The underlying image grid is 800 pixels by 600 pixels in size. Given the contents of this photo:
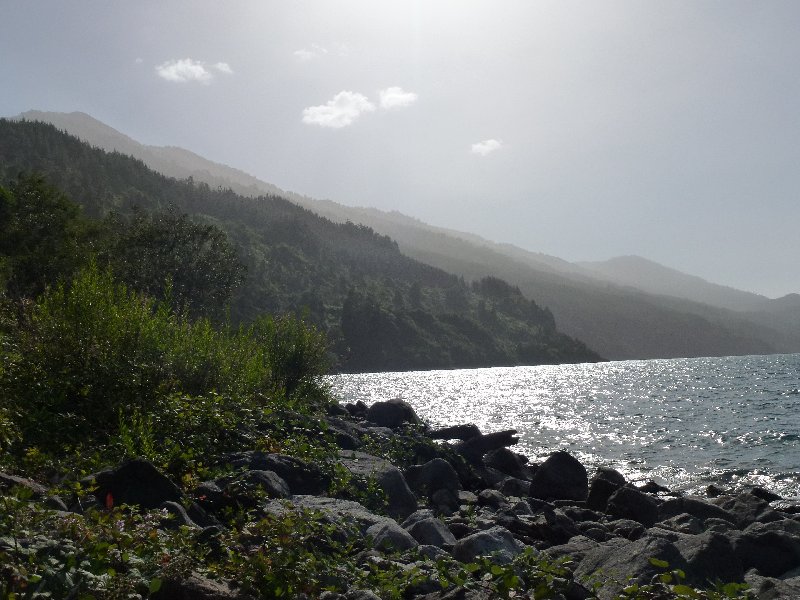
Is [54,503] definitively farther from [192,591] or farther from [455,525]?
[455,525]

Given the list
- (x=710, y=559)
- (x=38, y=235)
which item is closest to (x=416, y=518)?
(x=710, y=559)

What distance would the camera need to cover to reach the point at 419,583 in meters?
7.31

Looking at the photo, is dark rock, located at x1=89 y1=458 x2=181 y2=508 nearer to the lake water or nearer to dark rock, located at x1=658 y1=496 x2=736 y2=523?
dark rock, located at x1=658 y1=496 x2=736 y2=523

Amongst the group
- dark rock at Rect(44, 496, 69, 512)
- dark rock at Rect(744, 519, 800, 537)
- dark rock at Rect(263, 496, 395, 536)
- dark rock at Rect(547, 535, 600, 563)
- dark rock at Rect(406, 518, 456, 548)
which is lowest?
dark rock at Rect(547, 535, 600, 563)

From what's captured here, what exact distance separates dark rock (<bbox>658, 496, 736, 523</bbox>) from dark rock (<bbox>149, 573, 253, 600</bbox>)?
13.8 meters

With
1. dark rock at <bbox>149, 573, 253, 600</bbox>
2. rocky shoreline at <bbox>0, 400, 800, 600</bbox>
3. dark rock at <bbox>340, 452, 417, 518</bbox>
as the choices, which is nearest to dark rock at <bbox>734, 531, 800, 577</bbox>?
rocky shoreline at <bbox>0, 400, 800, 600</bbox>

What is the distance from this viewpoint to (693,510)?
16500 millimetres

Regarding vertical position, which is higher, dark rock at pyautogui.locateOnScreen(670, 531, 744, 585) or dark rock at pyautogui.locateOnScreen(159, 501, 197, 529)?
dark rock at pyautogui.locateOnScreen(670, 531, 744, 585)

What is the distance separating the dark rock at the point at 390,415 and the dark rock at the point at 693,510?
17090 millimetres

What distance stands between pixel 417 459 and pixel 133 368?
10.9 m

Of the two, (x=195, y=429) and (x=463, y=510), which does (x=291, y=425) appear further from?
(x=463, y=510)

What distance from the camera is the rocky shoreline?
7219mm

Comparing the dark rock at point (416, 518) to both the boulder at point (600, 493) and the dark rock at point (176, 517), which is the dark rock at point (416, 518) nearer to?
the dark rock at point (176, 517)

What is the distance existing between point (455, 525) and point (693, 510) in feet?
25.1
